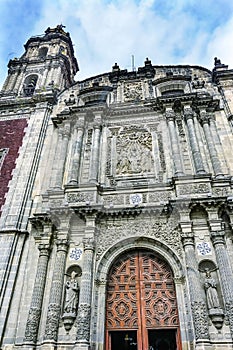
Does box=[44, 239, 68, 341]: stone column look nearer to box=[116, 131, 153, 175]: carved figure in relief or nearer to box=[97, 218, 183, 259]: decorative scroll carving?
box=[97, 218, 183, 259]: decorative scroll carving

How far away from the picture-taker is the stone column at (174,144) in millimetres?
10211

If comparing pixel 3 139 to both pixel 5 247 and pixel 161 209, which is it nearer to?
pixel 5 247

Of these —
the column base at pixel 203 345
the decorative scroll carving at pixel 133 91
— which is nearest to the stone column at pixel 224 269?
the column base at pixel 203 345

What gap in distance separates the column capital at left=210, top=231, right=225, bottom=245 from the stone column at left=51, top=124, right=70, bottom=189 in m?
5.30

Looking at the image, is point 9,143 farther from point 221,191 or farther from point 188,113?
point 221,191

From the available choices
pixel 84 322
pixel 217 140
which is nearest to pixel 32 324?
pixel 84 322

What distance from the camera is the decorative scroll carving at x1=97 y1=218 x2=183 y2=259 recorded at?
351 inches

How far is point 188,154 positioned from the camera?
1084 centimetres

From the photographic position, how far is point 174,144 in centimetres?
1097

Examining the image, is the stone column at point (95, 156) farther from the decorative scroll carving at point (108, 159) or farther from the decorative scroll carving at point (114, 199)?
the decorative scroll carving at point (114, 199)

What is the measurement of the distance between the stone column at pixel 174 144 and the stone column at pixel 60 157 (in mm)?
4052

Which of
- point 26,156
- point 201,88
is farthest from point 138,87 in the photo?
point 26,156

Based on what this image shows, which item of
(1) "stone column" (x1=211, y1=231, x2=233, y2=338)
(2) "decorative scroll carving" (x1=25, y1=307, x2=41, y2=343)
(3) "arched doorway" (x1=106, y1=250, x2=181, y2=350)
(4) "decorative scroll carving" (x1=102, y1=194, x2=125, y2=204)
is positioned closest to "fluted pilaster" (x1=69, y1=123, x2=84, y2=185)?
(4) "decorative scroll carving" (x1=102, y1=194, x2=125, y2=204)

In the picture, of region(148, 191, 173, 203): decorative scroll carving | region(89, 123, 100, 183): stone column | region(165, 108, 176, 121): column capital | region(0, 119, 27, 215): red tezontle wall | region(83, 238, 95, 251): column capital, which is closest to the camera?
region(83, 238, 95, 251): column capital
